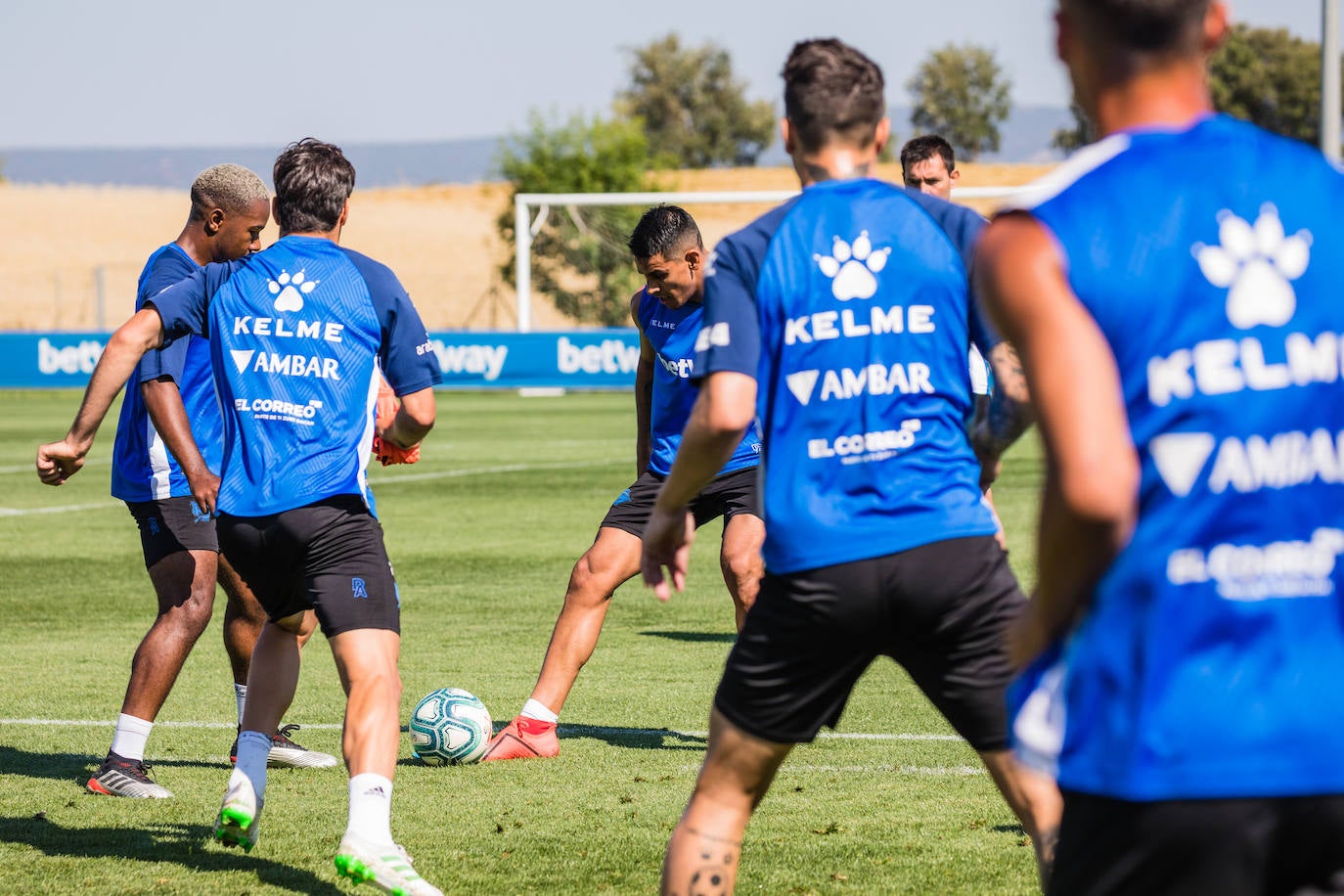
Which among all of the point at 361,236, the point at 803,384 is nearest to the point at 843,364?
the point at 803,384

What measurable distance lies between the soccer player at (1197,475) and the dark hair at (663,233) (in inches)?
186

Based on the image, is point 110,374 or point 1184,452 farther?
point 110,374

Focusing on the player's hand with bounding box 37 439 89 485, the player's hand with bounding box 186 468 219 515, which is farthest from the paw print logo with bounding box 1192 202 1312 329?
the player's hand with bounding box 37 439 89 485

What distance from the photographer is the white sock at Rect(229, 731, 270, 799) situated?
16.2 feet

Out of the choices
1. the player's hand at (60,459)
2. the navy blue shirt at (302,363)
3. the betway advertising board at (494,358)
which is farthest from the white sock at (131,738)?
the betway advertising board at (494,358)

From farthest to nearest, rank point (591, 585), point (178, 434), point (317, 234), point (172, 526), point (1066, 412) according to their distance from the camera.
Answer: point (591, 585), point (172, 526), point (178, 434), point (317, 234), point (1066, 412)

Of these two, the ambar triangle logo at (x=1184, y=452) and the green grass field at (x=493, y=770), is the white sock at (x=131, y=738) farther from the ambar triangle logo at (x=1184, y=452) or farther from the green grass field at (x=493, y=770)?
the ambar triangle logo at (x=1184, y=452)

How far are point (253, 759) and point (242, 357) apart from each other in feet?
3.86

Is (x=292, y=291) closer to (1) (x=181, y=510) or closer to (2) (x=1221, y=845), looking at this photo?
(1) (x=181, y=510)

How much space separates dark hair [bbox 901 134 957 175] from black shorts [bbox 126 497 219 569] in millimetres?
3177

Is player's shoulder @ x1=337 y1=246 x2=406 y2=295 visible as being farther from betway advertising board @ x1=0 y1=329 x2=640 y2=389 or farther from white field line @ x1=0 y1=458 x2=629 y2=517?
betway advertising board @ x1=0 y1=329 x2=640 y2=389

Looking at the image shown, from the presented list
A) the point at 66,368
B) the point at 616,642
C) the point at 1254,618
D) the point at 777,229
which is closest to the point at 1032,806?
the point at 777,229

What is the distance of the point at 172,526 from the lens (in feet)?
20.7

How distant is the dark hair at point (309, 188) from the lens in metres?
4.85
